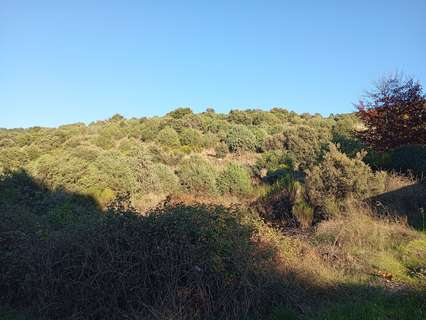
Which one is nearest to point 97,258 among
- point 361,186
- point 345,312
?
point 345,312

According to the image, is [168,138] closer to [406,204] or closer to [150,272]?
[406,204]

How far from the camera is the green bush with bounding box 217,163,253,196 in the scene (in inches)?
653

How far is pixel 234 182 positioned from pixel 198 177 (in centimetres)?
180

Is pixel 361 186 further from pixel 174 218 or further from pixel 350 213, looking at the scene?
pixel 174 218

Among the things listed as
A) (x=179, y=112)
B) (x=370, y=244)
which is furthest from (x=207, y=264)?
(x=179, y=112)

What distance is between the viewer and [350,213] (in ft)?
29.8

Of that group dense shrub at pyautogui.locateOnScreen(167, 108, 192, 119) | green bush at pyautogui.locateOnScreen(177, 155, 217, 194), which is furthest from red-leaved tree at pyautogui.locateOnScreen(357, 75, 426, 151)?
dense shrub at pyautogui.locateOnScreen(167, 108, 192, 119)

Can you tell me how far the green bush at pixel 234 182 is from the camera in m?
16.6

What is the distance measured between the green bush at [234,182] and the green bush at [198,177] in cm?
39

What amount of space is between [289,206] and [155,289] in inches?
303

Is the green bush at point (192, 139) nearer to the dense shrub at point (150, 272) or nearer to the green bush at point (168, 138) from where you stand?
the green bush at point (168, 138)

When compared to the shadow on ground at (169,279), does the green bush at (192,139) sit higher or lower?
higher

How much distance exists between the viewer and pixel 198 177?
17609mm

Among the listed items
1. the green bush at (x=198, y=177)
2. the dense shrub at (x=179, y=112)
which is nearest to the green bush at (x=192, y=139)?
the green bush at (x=198, y=177)
